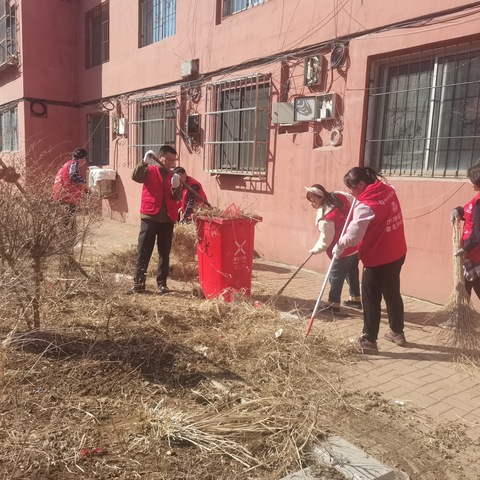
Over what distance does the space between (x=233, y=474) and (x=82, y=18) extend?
15.1 metres

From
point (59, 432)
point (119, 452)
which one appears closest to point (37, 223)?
point (59, 432)

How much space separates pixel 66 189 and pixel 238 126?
4.35 metres

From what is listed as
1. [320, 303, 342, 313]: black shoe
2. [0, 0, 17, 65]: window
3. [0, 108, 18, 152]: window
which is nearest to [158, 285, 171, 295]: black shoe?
[320, 303, 342, 313]: black shoe

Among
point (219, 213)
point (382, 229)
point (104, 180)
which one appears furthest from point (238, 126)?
point (104, 180)

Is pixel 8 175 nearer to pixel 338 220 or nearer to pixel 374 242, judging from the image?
pixel 338 220

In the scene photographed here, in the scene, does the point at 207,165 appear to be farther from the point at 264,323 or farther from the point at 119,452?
the point at 119,452

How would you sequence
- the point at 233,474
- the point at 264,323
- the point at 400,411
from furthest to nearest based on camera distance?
1. the point at 264,323
2. the point at 400,411
3. the point at 233,474

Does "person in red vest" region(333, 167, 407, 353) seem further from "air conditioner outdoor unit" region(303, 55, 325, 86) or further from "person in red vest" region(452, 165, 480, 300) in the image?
"air conditioner outdoor unit" region(303, 55, 325, 86)

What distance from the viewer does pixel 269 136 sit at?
796 cm

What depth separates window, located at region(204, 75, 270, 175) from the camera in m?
8.18

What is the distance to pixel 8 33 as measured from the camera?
1545 centimetres

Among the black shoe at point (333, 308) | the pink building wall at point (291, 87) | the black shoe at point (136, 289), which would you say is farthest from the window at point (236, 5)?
the black shoe at point (333, 308)

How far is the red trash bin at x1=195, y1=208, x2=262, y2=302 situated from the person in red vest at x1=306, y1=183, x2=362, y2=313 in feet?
2.48

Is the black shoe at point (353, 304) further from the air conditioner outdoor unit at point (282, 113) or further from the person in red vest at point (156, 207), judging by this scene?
the air conditioner outdoor unit at point (282, 113)
